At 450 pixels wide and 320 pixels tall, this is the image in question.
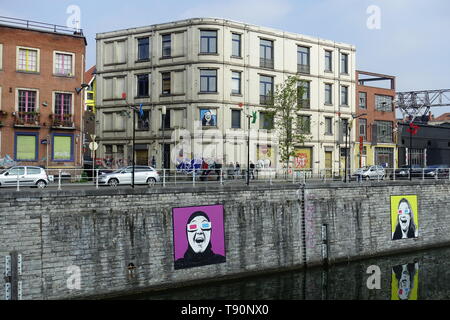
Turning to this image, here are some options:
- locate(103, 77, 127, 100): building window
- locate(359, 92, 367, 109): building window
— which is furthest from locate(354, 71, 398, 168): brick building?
locate(103, 77, 127, 100): building window

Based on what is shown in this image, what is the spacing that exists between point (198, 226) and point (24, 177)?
10776 millimetres

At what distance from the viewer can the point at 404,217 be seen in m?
35.3

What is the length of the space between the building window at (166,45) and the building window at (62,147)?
557 inches

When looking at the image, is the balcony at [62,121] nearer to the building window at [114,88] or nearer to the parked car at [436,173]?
the building window at [114,88]

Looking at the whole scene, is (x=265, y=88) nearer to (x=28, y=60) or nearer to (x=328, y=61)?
(x=328, y=61)

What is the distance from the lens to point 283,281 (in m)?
26.4

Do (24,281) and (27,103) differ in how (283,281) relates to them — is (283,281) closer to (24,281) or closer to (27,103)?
(24,281)

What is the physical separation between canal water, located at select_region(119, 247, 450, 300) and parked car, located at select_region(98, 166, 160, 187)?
10479 millimetres

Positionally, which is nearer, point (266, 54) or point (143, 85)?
point (143, 85)

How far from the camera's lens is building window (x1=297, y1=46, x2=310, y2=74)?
5381cm

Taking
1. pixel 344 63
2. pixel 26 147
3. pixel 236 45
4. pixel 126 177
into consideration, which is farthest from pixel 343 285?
pixel 344 63

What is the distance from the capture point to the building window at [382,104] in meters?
62.6

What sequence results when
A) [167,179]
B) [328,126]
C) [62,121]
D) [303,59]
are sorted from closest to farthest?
[62,121] < [167,179] < [303,59] < [328,126]

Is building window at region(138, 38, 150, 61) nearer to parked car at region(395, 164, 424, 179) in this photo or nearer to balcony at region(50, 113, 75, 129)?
balcony at region(50, 113, 75, 129)
